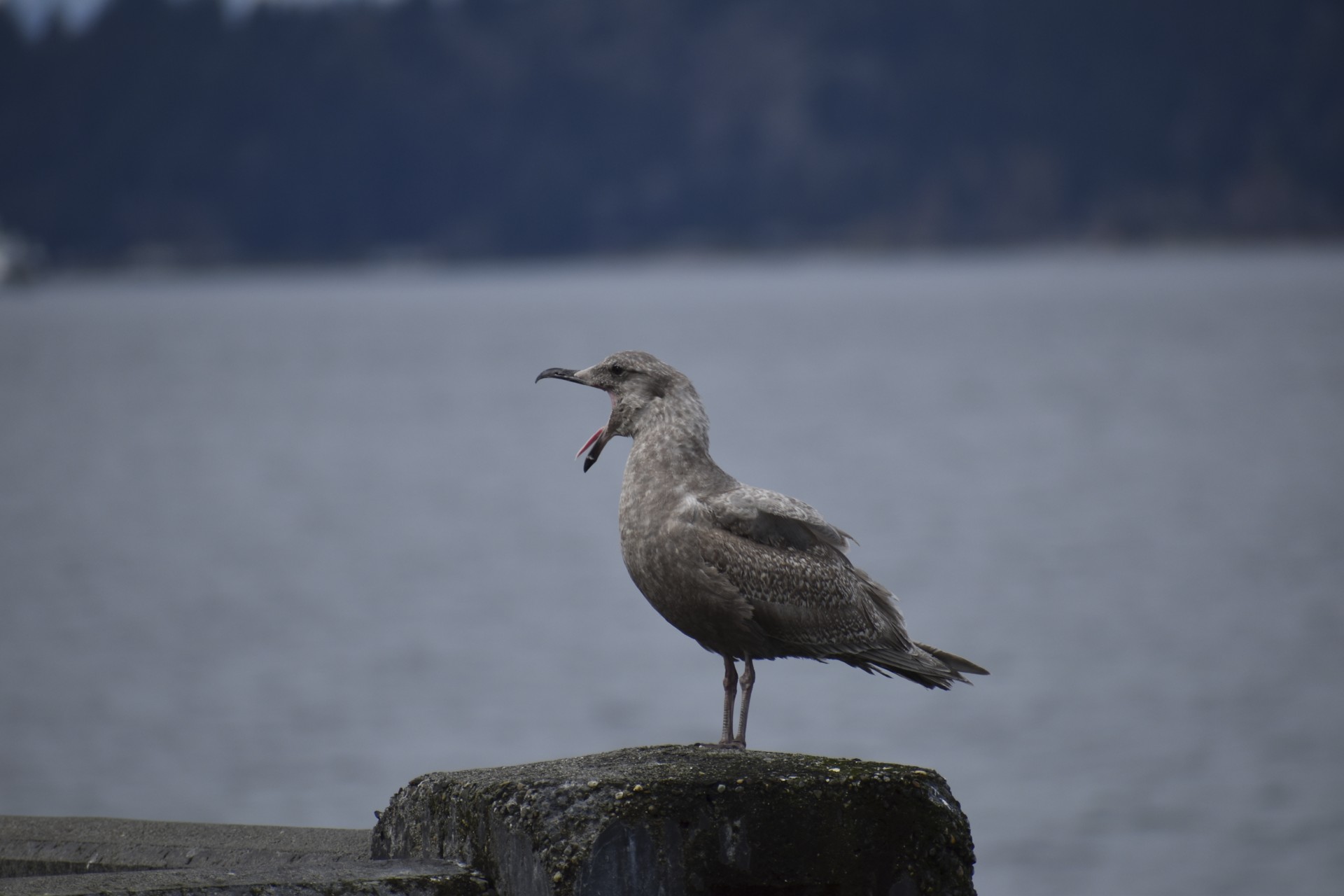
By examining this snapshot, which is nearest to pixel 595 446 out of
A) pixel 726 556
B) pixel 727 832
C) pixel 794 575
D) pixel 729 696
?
pixel 726 556

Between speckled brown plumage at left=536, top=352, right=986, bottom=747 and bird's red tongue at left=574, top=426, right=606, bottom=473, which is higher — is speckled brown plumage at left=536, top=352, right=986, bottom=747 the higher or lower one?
the lower one

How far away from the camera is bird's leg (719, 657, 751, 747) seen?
17.6 feet

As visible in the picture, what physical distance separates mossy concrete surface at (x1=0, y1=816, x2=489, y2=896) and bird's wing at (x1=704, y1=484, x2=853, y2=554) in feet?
4.82

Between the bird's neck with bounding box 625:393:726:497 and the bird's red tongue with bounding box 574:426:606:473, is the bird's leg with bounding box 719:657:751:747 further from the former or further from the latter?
the bird's red tongue with bounding box 574:426:606:473

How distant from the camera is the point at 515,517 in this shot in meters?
44.8

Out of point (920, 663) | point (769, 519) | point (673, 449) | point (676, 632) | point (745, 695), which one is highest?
point (676, 632)

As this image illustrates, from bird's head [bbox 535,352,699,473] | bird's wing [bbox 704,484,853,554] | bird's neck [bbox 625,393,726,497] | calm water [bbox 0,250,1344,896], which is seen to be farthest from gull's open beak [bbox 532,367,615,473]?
calm water [bbox 0,250,1344,896]

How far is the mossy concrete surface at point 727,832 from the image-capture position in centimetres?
402

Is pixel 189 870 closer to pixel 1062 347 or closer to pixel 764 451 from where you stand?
pixel 764 451

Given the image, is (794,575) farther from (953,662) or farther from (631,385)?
(631,385)

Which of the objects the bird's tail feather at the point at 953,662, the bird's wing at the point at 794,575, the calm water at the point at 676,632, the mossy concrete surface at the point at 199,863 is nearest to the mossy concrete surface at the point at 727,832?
the mossy concrete surface at the point at 199,863

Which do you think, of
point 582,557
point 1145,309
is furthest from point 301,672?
point 1145,309

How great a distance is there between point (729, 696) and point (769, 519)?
58 centimetres

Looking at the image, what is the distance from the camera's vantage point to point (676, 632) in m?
30.5
